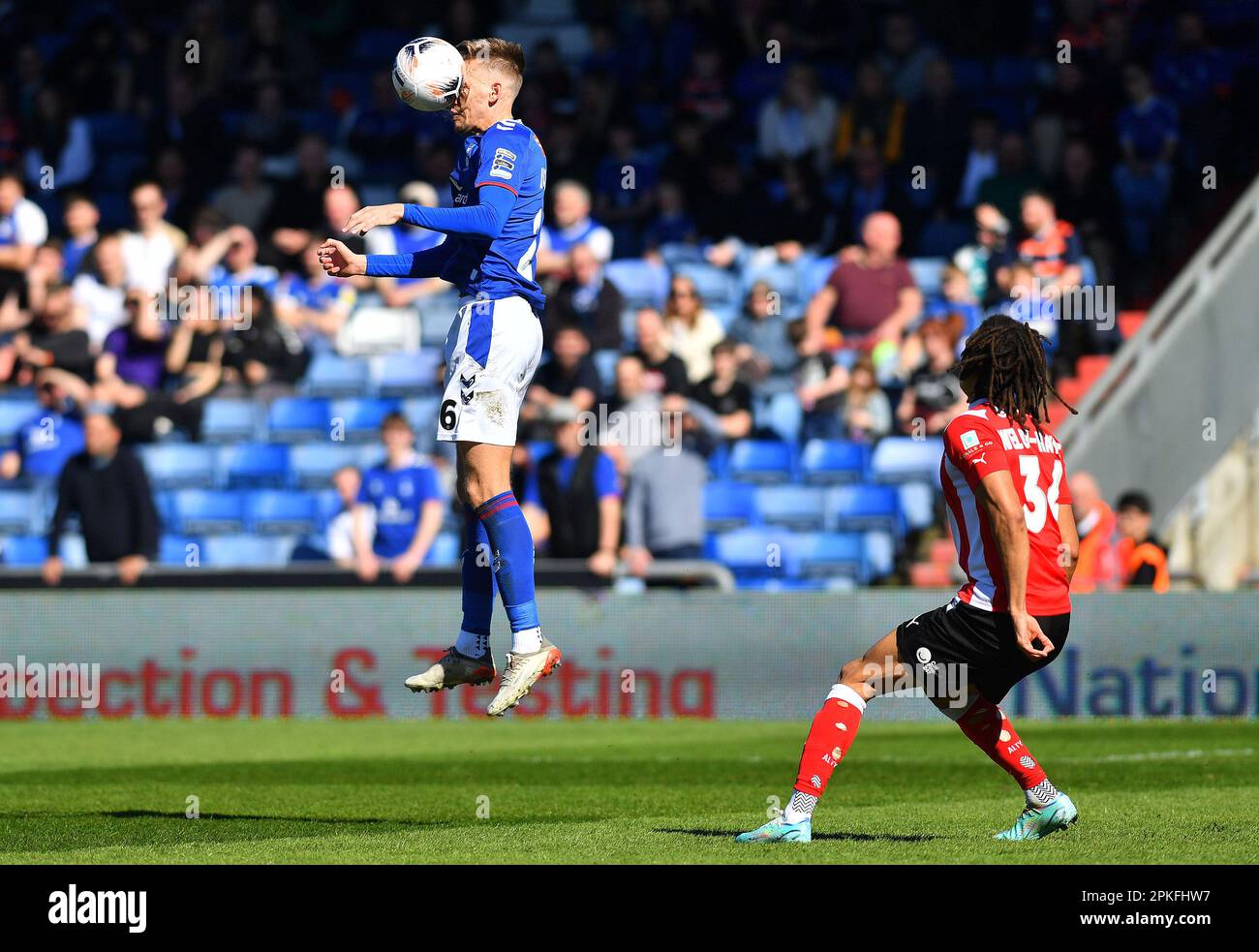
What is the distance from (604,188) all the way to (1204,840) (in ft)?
44.1

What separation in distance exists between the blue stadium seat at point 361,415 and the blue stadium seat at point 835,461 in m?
3.61

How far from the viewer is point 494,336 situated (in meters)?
8.59

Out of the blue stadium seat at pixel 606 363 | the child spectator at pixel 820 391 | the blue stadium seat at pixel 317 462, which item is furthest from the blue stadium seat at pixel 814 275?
the blue stadium seat at pixel 317 462

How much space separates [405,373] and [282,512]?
69.4 inches

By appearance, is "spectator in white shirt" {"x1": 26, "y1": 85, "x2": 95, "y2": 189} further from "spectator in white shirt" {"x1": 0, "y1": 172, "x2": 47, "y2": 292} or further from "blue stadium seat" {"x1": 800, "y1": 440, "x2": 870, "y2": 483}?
"blue stadium seat" {"x1": 800, "y1": 440, "x2": 870, "y2": 483}

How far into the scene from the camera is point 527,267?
876 centimetres

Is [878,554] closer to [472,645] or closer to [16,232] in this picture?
[472,645]

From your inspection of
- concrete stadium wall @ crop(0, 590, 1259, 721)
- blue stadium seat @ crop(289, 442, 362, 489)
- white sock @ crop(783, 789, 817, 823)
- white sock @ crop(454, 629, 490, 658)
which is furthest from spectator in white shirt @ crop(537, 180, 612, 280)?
white sock @ crop(783, 789, 817, 823)

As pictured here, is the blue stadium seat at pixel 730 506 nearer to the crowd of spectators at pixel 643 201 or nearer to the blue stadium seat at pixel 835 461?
the crowd of spectators at pixel 643 201

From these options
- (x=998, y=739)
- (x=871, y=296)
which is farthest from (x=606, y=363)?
(x=998, y=739)

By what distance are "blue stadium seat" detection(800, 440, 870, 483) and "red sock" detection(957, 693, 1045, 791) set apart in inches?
367

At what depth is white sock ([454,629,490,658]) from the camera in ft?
28.8
